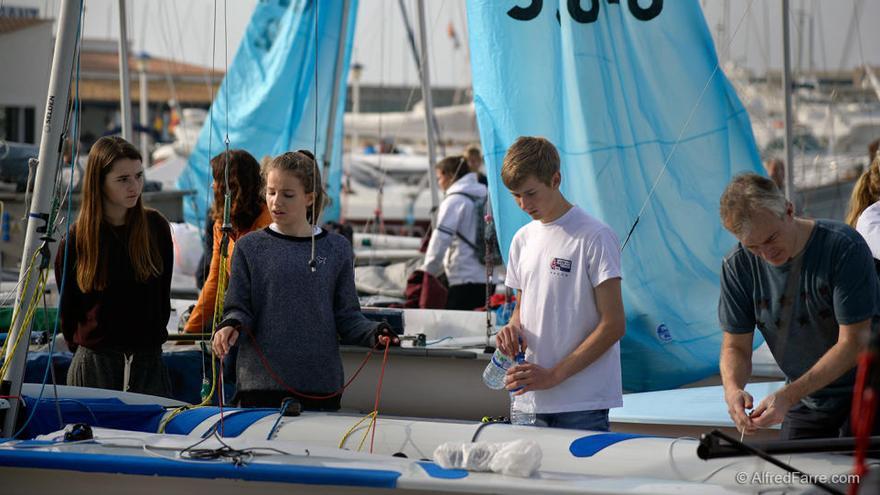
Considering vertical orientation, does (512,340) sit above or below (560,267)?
below

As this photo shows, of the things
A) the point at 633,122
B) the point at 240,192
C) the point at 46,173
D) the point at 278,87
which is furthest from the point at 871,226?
the point at 278,87

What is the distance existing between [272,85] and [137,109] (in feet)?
106

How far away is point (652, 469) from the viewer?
146 inches

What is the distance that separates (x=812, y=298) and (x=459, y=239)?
4.30 meters

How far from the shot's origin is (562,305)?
3.80 metres

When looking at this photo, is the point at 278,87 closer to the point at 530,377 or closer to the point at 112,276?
the point at 112,276

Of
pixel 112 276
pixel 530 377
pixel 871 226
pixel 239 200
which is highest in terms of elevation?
pixel 239 200

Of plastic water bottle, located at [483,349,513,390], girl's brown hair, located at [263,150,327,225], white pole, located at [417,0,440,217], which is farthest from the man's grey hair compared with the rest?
white pole, located at [417,0,440,217]

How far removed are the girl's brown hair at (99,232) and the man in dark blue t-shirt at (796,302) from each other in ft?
6.76

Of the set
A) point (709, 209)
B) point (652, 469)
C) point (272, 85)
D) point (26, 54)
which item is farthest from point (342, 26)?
point (26, 54)

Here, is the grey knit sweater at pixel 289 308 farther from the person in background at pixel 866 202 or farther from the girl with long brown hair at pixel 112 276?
the person in background at pixel 866 202

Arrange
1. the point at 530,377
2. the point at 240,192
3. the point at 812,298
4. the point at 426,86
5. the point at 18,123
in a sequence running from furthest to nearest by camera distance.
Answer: the point at 18,123, the point at 426,86, the point at 240,192, the point at 530,377, the point at 812,298

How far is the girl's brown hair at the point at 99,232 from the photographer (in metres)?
4.38

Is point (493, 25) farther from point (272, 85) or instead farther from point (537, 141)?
point (272, 85)
